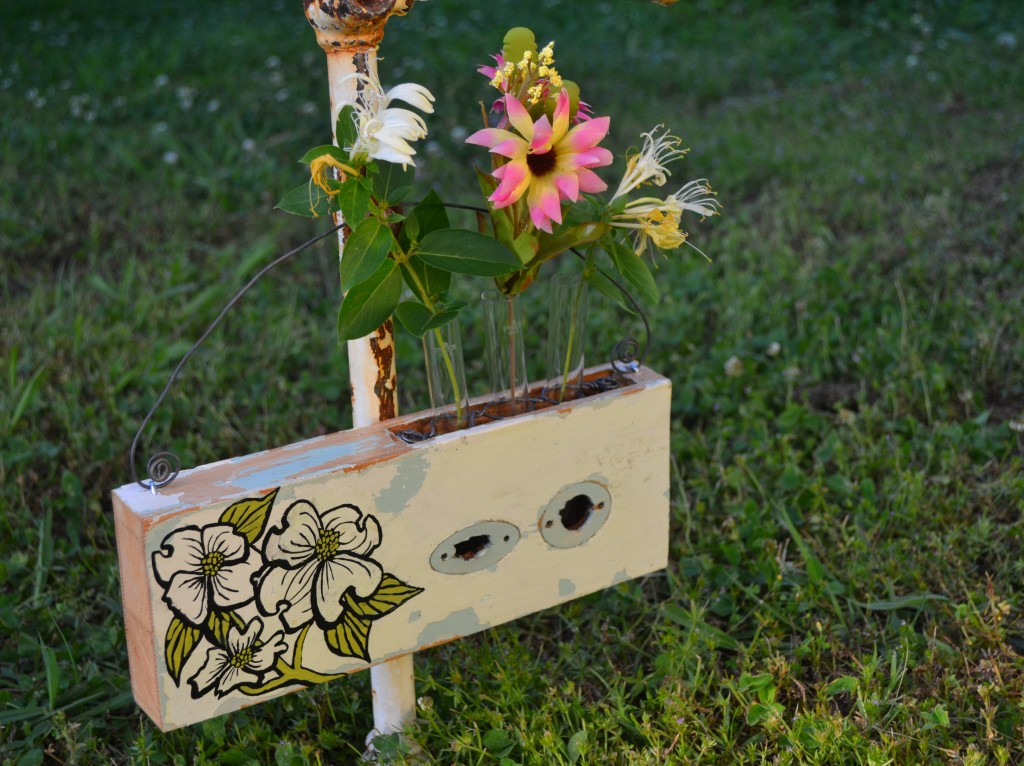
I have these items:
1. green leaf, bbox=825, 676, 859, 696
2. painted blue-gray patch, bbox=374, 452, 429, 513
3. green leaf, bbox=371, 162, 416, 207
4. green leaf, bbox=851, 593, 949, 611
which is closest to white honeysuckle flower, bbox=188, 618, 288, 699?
painted blue-gray patch, bbox=374, 452, 429, 513

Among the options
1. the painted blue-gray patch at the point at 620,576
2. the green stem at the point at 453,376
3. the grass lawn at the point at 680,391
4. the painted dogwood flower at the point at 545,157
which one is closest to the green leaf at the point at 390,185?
the painted dogwood flower at the point at 545,157

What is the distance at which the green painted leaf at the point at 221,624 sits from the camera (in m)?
1.41

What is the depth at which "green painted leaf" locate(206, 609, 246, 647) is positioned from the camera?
4.63 feet

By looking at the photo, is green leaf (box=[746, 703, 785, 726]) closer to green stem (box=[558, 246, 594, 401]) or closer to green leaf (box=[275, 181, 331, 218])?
green stem (box=[558, 246, 594, 401])

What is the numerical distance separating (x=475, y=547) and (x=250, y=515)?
0.36 meters

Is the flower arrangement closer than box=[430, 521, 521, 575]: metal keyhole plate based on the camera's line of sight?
Yes

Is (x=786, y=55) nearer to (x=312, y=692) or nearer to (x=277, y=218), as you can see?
(x=277, y=218)

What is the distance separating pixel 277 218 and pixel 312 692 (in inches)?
83.2

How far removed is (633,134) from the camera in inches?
173

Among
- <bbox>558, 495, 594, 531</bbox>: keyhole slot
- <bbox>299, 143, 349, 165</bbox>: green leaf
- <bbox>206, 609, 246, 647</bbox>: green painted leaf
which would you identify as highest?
<bbox>299, 143, 349, 165</bbox>: green leaf

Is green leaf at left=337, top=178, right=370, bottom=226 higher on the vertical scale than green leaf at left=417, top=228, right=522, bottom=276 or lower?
higher

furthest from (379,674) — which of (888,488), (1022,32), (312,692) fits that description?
(1022,32)

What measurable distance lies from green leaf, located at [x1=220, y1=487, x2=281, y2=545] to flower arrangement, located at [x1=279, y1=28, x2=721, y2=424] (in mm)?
231

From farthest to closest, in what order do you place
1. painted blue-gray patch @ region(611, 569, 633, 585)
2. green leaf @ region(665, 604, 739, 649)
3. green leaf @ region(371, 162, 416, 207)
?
green leaf @ region(665, 604, 739, 649), painted blue-gray patch @ region(611, 569, 633, 585), green leaf @ region(371, 162, 416, 207)
